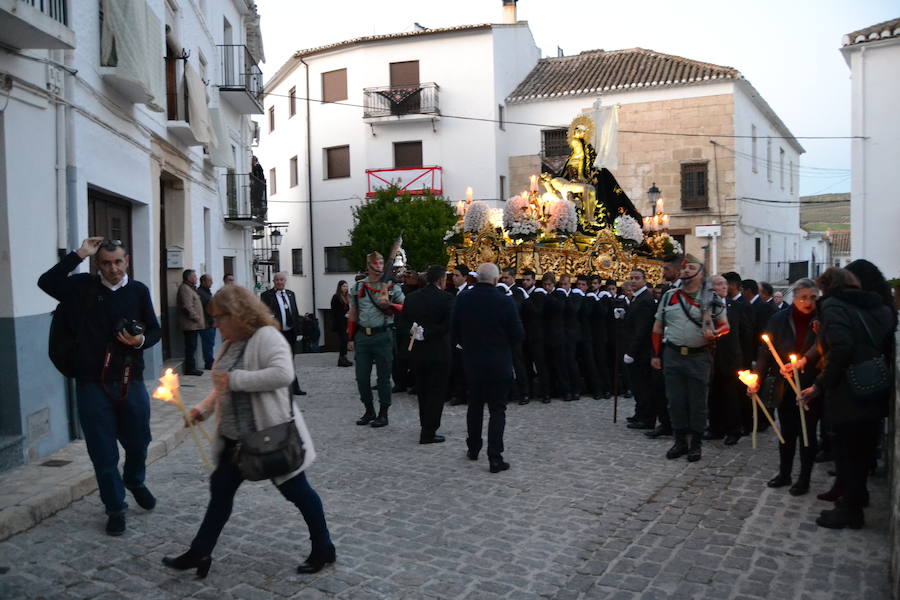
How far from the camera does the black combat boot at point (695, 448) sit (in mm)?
7227

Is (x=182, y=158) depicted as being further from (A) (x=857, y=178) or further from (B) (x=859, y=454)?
(A) (x=857, y=178)

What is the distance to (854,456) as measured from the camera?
5.09 metres

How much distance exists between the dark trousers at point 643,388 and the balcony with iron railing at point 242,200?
501 inches

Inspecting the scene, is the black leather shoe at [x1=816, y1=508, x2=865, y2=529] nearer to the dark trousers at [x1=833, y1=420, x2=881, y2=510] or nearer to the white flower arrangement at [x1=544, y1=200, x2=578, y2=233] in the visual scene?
the dark trousers at [x1=833, y1=420, x2=881, y2=510]

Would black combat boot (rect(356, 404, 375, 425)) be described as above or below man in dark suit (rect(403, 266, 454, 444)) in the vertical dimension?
below

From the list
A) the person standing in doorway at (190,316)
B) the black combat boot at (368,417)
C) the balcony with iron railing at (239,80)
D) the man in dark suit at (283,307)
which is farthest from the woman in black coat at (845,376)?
the balcony with iron railing at (239,80)

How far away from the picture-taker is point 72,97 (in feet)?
27.0

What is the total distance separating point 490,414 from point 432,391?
4.05 feet

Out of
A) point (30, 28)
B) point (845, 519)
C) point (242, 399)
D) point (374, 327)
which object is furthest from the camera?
point (374, 327)

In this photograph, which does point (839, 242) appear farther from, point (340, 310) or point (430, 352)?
point (430, 352)

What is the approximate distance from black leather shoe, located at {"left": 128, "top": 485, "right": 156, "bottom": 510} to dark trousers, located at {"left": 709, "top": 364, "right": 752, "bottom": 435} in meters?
5.50

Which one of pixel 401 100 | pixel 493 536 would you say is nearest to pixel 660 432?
pixel 493 536

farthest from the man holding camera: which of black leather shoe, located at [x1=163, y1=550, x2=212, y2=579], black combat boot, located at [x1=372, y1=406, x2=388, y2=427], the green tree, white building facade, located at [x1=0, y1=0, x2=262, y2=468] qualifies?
the green tree

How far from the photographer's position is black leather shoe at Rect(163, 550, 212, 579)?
14.6ft
